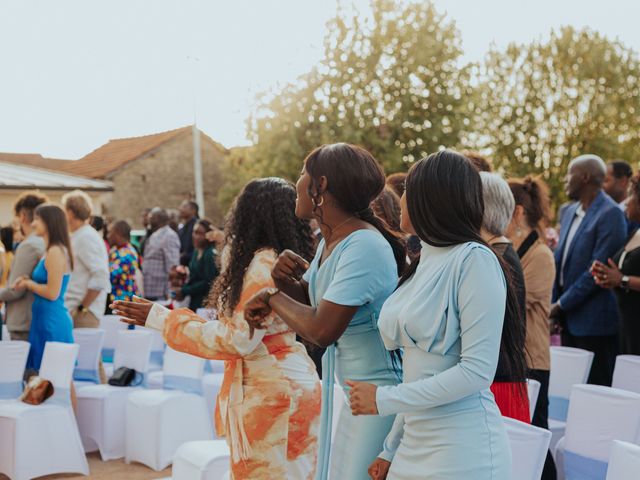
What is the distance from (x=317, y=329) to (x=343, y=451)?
39 centimetres

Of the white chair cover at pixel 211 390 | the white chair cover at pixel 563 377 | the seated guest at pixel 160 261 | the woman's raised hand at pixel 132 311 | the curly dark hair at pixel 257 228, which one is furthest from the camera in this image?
the seated guest at pixel 160 261

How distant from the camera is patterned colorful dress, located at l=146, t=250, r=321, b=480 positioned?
2709 millimetres

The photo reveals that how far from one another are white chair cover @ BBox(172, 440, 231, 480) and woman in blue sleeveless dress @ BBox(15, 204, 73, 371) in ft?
7.20

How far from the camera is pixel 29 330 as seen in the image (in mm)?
5992

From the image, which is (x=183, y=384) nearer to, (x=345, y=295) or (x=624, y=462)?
(x=345, y=295)

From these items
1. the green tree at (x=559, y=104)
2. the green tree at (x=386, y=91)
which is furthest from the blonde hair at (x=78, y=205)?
the green tree at (x=559, y=104)

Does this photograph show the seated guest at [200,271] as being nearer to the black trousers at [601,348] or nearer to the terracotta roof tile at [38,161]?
the black trousers at [601,348]

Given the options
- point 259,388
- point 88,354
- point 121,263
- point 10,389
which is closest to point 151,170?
point 121,263

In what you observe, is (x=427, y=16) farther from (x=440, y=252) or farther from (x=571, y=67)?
(x=440, y=252)

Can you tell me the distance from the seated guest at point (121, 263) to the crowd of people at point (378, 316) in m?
4.90

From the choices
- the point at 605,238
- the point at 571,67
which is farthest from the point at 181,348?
the point at 571,67

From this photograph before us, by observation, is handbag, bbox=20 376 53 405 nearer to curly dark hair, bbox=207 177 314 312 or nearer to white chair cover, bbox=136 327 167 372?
white chair cover, bbox=136 327 167 372

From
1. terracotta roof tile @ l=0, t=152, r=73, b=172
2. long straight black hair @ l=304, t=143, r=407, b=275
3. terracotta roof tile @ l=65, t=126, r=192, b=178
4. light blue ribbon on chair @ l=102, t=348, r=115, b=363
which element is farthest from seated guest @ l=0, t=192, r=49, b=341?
terracotta roof tile @ l=0, t=152, r=73, b=172

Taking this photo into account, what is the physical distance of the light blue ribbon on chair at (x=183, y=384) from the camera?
562cm
